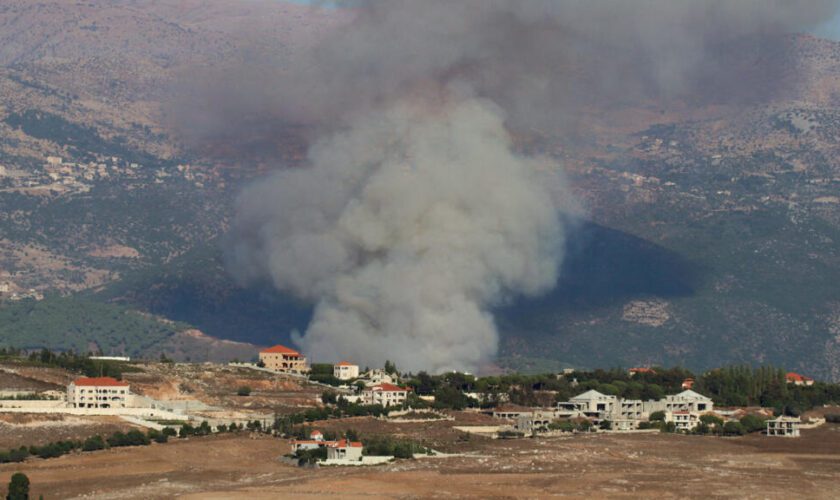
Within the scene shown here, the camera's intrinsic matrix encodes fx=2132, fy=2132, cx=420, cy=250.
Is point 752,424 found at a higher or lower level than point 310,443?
higher

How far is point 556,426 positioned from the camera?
409 feet

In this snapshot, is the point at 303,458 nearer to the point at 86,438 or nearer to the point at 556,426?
the point at 86,438

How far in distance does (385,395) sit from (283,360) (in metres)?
21.2

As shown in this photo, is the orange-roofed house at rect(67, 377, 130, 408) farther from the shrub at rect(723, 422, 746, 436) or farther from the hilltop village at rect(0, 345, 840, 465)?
the shrub at rect(723, 422, 746, 436)

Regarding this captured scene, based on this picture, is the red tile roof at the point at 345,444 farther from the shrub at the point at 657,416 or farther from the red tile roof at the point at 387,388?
the shrub at the point at 657,416

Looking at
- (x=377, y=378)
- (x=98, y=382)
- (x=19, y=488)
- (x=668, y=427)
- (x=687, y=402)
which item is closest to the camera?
(x=19, y=488)

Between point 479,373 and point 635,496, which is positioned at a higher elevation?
point 479,373

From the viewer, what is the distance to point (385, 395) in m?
132

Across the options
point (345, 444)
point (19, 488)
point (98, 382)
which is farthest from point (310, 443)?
point (19, 488)

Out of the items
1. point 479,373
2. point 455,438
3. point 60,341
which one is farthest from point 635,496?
point 60,341

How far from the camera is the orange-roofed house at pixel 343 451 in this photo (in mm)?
105125

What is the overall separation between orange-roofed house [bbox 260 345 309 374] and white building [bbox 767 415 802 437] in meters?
37.3

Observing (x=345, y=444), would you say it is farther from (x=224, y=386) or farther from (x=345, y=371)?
(x=345, y=371)

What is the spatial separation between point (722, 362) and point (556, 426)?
75142 mm
